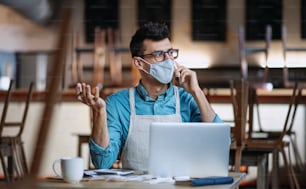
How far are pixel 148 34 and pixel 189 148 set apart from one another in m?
0.64

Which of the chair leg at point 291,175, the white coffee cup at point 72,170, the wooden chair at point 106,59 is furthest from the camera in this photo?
the wooden chair at point 106,59

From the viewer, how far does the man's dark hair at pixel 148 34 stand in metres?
2.33

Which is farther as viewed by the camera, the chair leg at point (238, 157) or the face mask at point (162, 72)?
the chair leg at point (238, 157)

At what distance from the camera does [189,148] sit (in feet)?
5.89

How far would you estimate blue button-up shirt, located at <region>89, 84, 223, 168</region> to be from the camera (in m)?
2.23

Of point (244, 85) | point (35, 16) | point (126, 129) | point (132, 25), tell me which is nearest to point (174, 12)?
point (132, 25)

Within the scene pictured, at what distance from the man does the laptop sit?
0.28m

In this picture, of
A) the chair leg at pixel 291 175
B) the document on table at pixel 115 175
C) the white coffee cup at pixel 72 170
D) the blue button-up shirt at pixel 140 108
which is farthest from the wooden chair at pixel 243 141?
the white coffee cup at pixel 72 170

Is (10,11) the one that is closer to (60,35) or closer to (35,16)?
(35,16)

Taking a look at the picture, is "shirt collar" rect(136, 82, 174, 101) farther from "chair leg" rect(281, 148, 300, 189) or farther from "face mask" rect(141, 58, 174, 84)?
"chair leg" rect(281, 148, 300, 189)

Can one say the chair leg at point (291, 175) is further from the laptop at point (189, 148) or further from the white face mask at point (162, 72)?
the laptop at point (189, 148)

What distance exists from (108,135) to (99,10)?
21.4 ft

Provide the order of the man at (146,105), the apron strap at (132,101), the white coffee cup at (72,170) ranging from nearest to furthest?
1. the white coffee cup at (72,170)
2. the man at (146,105)
3. the apron strap at (132,101)

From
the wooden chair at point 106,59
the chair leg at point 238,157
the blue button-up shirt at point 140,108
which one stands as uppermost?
the wooden chair at point 106,59
